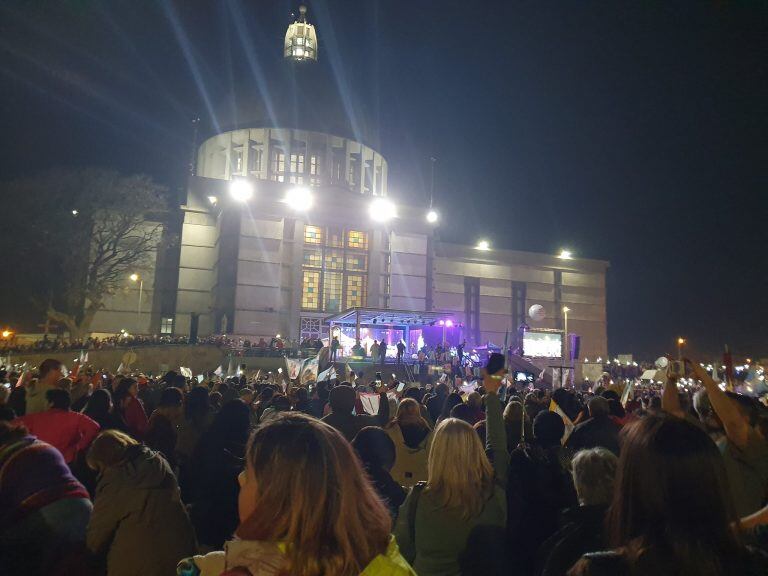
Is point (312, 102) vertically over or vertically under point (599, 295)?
over

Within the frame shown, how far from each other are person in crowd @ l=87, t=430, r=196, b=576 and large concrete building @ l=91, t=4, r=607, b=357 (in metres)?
32.3

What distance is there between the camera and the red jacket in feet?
18.2

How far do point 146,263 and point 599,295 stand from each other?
4265 centimetres

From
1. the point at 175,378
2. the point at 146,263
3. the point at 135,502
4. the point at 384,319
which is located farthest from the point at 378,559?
the point at 146,263

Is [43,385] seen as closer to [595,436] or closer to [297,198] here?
[595,436]

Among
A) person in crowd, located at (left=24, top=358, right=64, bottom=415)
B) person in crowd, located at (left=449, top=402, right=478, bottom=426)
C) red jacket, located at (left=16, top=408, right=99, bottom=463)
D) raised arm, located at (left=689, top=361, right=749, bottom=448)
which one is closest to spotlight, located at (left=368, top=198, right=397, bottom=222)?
person in crowd, located at (left=24, top=358, right=64, bottom=415)

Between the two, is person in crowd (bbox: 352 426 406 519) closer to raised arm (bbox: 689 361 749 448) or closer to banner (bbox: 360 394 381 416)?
raised arm (bbox: 689 361 749 448)

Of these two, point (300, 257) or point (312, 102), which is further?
point (312, 102)

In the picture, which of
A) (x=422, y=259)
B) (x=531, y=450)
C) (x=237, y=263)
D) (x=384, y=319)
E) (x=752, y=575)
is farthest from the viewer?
(x=422, y=259)

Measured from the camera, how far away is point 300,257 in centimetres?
4359

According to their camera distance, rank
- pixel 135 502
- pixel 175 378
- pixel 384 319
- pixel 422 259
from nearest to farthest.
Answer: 1. pixel 135 502
2. pixel 175 378
3. pixel 384 319
4. pixel 422 259

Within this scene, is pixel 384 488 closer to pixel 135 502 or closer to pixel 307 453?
pixel 135 502

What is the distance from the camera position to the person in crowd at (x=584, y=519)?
250cm

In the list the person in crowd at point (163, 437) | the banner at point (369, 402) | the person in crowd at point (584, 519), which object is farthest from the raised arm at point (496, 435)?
the banner at point (369, 402)
